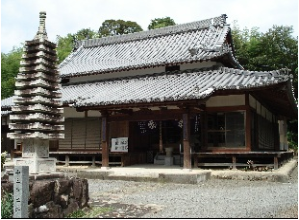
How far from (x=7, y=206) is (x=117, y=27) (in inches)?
1949

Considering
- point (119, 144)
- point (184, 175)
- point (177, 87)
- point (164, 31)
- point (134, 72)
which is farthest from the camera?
point (164, 31)

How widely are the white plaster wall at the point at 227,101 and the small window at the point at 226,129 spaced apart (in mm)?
414

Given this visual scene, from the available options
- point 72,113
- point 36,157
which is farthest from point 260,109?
point 36,157

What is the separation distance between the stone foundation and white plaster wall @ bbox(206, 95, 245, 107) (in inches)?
339

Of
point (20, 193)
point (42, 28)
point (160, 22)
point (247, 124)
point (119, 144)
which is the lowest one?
point (20, 193)

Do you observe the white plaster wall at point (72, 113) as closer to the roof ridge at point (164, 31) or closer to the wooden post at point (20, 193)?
the roof ridge at point (164, 31)

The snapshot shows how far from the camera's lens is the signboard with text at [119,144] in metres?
15.9

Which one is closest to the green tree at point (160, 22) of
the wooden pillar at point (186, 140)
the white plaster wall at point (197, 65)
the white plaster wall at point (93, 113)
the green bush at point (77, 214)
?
the white plaster wall at point (197, 65)

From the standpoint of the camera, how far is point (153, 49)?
68.8ft

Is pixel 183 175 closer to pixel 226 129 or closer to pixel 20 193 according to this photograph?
pixel 226 129

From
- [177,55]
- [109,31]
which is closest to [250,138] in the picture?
[177,55]

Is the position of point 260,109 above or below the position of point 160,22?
below

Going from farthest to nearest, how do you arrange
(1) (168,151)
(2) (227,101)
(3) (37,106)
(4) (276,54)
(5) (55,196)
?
1. (4) (276,54)
2. (1) (168,151)
3. (2) (227,101)
4. (3) (37,106)
5. (5) (55,196)

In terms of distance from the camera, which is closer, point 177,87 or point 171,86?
point 177,87
